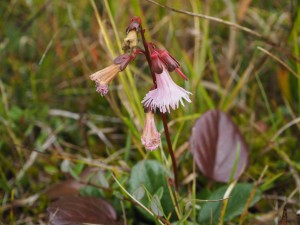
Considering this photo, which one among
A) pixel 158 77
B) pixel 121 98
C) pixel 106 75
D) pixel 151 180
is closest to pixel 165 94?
pixel 158 77

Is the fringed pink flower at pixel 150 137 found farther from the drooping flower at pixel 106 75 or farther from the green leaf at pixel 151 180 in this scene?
the green leaf at pixel 151 180

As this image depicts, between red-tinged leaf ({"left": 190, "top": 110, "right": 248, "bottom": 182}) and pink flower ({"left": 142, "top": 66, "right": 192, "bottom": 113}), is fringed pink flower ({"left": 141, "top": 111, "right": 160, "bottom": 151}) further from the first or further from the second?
red-tinged leaf ({"left": 190, "top": 110, "right": 248, "bottom": 182})

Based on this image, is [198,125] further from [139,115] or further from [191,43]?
[191,43]

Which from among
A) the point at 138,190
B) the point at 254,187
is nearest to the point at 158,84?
the point at 138,190

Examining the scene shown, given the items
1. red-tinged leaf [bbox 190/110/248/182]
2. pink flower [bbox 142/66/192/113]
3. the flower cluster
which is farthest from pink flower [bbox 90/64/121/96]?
red-tinged leaf [bbox 190/110/248/182]

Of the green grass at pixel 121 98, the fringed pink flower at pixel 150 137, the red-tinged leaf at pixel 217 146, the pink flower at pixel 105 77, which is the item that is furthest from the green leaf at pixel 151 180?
the pink flower at pixel 105 77
